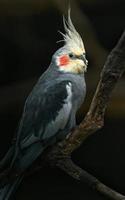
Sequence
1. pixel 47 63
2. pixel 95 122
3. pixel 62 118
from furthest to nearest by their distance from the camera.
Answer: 1. pixel 47 63
2. pixel 62 118
3. pixel 95 122

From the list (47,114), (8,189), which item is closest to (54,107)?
(47,114)

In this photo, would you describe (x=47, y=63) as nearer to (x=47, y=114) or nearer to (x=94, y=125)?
(x=47, y=114)

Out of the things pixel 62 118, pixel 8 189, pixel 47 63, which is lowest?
pixel 8 189

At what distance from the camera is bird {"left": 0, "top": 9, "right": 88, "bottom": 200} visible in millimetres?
1581

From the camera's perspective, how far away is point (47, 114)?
5.24 feet

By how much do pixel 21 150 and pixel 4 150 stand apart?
142mm

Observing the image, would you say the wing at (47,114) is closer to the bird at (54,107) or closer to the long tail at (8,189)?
the bird at (54,107)

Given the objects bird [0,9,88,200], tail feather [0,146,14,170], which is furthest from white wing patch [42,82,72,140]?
tail feather [0,146,14,170]

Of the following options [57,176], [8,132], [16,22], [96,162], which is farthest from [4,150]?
[16,22]

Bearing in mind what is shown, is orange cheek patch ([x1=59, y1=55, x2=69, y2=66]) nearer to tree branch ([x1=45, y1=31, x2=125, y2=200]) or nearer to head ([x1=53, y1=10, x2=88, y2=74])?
head ([x1=53, y1=10, x2=88, y2=74])

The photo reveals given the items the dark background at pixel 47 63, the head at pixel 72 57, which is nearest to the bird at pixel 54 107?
the head at pixel 72 57

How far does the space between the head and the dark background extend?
10 cm

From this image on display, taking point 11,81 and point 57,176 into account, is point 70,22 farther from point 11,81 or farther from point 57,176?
point 57,176

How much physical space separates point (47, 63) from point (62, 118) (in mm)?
236
